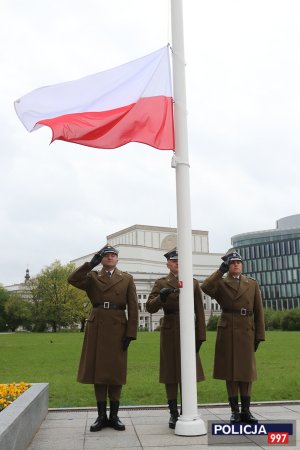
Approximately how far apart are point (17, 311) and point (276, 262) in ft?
169

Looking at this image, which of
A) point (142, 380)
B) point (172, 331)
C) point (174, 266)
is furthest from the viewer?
point (142, 380)

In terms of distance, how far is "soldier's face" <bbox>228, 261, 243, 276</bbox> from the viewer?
7.39 meters

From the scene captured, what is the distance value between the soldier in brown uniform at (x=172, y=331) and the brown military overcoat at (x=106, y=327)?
375 millimetres

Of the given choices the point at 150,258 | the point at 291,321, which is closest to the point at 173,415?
the point at 291,321

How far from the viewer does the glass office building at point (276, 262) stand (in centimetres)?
10556

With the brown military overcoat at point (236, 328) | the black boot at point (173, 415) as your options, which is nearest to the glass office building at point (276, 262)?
the brown military overcoat at point (236, 328)

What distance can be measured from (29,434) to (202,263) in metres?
115

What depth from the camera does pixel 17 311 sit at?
3287 inches

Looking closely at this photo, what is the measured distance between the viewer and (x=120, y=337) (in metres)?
7.21

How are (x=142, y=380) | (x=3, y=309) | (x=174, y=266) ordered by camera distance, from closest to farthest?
(x=174, y=266) → (x=142, y=380) → (x=3, y=309)

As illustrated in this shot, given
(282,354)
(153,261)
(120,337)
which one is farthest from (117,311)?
(153,261)

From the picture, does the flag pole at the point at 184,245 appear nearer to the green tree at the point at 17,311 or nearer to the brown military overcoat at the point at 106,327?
the brown military overcoat at the point at 106,327

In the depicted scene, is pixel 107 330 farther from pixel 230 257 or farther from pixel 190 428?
pixel 230 257

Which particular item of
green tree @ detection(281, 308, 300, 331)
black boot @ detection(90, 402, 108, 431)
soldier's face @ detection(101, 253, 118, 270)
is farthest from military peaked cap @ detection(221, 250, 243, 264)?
green tree @ detection(281, 308, 300, 331)
